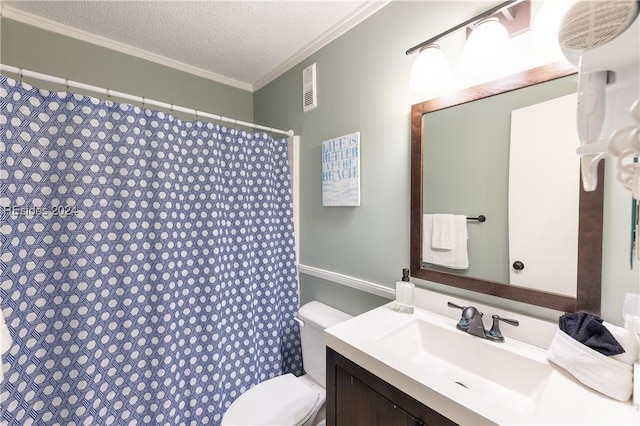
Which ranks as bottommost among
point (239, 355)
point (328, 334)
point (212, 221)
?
point (239, 355)

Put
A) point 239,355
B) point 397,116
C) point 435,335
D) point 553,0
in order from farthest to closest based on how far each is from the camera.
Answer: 1. point 239,355
2. point 397,116
3. point 435,335
4. point 553,0

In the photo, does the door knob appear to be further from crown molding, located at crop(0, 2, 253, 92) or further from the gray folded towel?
crown molding, located at crop(0, 2, 253, 92)

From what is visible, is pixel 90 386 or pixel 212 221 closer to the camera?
pixel 90 386

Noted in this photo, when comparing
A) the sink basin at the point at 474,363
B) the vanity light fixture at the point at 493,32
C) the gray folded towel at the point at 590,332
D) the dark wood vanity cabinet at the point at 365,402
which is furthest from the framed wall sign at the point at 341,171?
the gray folded towel at the point at 590,332

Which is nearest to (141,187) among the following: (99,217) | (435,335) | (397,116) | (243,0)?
(99,217)

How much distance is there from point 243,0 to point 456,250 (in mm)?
1603

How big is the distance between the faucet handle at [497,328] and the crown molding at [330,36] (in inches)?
58.2

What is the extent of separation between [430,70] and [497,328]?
102 cm

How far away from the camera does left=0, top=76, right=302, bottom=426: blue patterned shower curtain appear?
101 centimetres

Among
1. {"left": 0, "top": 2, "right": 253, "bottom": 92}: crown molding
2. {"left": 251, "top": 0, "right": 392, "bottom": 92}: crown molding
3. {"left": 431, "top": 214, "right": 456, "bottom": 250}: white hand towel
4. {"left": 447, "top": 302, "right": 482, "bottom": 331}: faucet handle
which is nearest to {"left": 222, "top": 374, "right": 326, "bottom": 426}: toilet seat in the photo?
{"left": 447, "top": 302, "right": 482, "bottom": 331}: faucet handle

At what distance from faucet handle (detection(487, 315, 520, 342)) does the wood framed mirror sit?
0.08m

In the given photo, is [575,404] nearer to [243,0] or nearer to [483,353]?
[483,353]

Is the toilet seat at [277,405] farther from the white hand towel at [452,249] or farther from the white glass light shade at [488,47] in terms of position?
the white glass light shade at [488,47]

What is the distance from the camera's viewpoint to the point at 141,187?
125 centimetres
